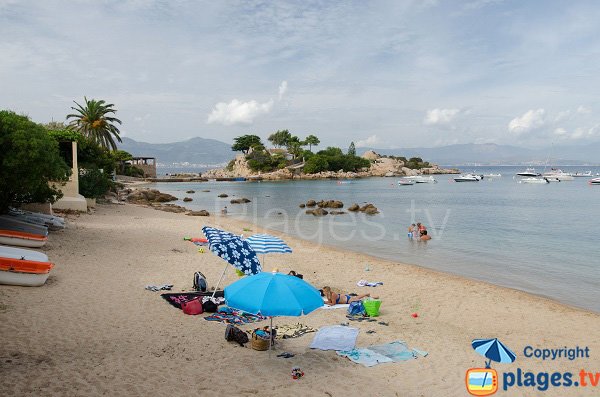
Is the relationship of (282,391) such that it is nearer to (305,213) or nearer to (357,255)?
(357,255)

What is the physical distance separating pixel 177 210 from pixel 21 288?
104 feet

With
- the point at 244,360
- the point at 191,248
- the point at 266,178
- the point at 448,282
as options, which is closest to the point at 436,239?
the point at 448,282

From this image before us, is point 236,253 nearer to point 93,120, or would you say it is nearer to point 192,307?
point 192,307

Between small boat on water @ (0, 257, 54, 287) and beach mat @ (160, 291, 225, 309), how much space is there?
3.27 metres

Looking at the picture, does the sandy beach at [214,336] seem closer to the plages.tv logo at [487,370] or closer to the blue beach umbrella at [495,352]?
the plages.tv logo at [487,370]

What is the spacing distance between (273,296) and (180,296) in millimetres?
5719

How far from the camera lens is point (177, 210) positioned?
43.1 m

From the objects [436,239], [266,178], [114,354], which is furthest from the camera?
[266,178]

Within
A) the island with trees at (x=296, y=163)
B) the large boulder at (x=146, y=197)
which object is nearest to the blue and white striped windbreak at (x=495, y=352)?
the large boulder at (x=146, y=197)

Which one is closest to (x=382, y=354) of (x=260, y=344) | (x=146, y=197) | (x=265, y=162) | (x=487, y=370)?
(x=487, y=370)

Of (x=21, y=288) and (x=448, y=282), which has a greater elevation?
(x=21, y=288)

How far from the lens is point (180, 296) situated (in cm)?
1272

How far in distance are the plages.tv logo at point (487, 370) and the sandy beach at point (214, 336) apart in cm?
26

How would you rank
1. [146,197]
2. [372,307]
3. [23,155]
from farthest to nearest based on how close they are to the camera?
[146,197] < [23,155] < [372,307]
